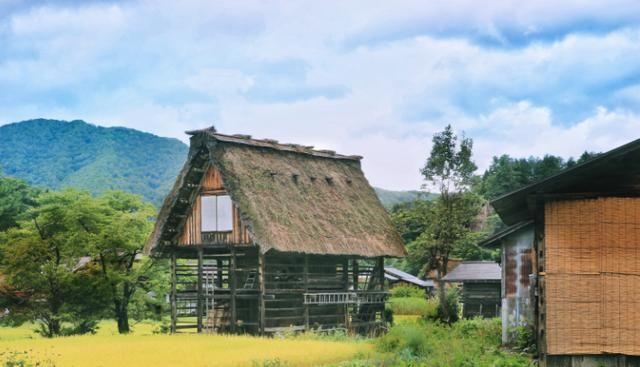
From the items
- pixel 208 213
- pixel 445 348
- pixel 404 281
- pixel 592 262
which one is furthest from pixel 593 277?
pixel 404 281

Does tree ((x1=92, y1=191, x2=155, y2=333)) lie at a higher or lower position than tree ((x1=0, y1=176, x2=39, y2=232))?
lower

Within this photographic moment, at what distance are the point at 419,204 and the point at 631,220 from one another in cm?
2516

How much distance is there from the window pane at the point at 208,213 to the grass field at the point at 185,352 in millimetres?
5517

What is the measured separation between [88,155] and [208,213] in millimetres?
142604

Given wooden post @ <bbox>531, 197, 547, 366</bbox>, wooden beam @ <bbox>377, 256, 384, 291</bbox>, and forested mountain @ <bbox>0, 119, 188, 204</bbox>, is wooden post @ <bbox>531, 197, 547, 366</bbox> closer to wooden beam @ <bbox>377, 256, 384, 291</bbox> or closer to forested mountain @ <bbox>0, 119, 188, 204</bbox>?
wooden beam @ <bbox>377, 256, 384, 291</bbox>

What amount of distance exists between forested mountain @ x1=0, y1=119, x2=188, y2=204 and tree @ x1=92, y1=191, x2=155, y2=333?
394 ft

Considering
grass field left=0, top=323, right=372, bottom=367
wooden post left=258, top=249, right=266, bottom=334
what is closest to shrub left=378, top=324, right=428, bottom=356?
grass field left=0, top=323, right=372, bottom=367

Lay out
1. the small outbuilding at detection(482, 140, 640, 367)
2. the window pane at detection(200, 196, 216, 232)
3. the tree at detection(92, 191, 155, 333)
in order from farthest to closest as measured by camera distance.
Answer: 1. the tree at detection(92, 191, 155, 333)
2. the window pane at detection(200, 196, 216, 232)
3. the small outbuilding at detection(482, 140, 640, 367)

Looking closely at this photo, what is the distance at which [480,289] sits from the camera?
45.6 meters

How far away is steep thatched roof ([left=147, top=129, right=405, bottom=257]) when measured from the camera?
30.9m

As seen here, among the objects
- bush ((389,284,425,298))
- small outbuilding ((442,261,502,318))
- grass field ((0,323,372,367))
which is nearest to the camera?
grass field ((0,323,372,367))

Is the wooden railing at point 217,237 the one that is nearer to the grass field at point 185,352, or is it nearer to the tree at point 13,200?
the grass field at point 185,352

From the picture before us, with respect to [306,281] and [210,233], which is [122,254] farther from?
[306,281]

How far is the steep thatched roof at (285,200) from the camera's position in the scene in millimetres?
30859
